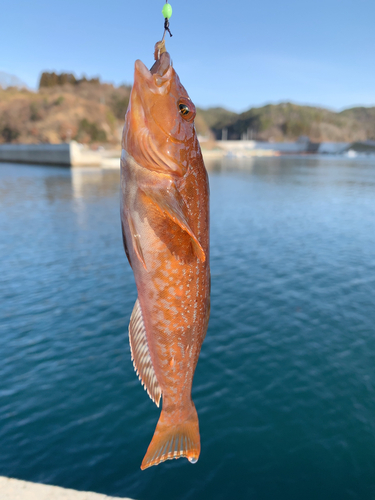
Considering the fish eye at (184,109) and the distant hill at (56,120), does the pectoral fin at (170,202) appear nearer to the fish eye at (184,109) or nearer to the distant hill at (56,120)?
the fish eye at (184,109)

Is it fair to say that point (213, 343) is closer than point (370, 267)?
Yes

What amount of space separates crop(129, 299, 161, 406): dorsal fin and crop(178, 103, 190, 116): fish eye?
1771 mm

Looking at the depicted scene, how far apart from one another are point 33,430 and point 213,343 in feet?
19.5

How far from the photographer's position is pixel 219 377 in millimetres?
10609

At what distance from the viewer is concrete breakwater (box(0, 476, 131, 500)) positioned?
197 inches

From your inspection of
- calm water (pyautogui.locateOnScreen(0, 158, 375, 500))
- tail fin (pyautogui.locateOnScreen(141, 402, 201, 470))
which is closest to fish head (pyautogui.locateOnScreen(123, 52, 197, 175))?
tail fin (pyautogui.locateOnScreen(141, 402, 201, 470))

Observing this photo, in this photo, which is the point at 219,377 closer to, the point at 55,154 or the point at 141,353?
the point at 141,353

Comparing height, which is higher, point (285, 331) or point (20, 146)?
point (20, 146)

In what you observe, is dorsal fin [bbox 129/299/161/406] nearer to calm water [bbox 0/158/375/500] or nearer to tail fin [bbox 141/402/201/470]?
tail fin [bbox 141/402/201/470]

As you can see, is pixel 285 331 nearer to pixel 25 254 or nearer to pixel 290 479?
pixel 290 479

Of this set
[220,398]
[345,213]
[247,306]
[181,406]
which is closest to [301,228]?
[345,213]

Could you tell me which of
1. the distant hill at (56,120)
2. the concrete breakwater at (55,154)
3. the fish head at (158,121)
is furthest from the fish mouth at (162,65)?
the distant hill at (56,120)

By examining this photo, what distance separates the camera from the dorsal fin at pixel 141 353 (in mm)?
3590

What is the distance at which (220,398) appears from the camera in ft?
32.0
